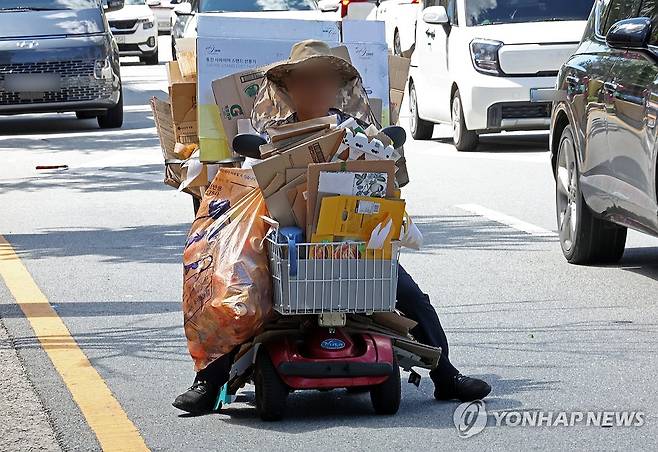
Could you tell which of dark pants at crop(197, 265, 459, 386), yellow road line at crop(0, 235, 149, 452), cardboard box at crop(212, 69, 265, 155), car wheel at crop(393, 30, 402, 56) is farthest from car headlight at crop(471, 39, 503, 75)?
dark pants at crop(197, 265, 459, 386)

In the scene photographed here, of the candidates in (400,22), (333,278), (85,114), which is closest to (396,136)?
(333,278)

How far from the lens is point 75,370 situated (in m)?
6.96

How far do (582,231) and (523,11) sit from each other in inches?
307

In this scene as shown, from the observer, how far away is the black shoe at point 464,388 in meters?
6.27

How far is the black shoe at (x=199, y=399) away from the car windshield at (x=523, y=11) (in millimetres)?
11558

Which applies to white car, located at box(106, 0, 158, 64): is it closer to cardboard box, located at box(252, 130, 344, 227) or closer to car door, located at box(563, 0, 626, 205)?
car door, located at box(563, 0, 626, 205)

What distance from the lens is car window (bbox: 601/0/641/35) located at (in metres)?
9.16

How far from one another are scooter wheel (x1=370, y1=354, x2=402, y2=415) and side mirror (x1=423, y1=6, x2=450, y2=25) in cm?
1169

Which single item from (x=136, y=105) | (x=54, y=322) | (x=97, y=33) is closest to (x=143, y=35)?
(x=136, y=105)

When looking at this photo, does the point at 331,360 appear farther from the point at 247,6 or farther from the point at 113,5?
the point at 113,5

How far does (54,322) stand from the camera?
26.8 feet

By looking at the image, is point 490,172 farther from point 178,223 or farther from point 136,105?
point 136,105

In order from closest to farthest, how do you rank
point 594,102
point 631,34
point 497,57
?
point 631,34 < point 594,102 < point 497,57

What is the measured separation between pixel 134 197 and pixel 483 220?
340cm
